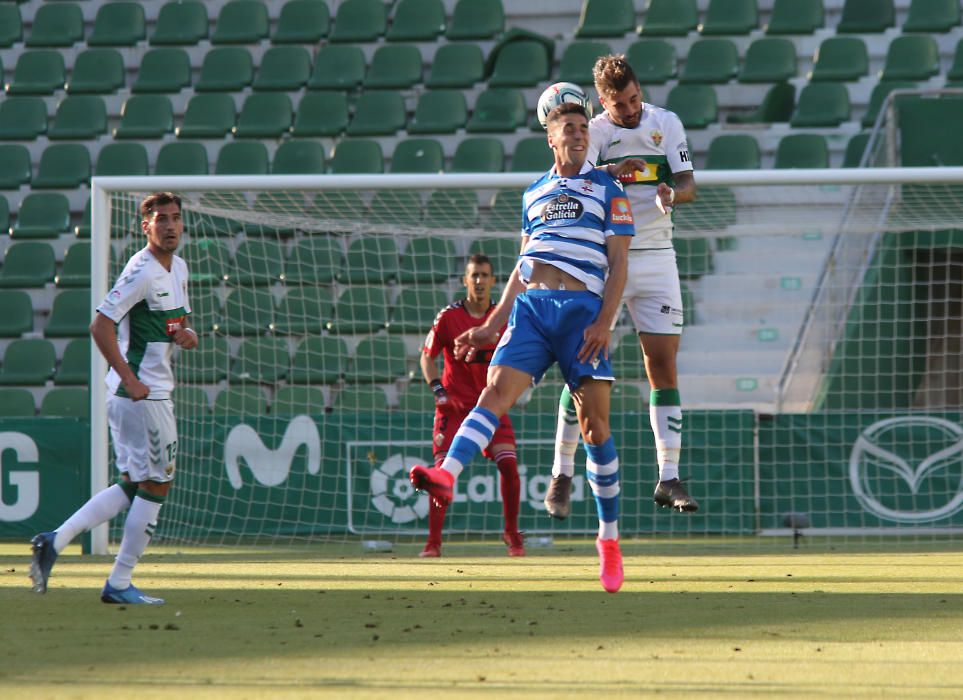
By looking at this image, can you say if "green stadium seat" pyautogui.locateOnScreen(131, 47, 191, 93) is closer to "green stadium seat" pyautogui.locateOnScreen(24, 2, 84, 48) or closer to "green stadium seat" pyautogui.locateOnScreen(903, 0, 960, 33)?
"green stadium seat" pyautogui.locateOnScreen(24, 2, 84, 48)

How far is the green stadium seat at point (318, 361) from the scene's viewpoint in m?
13.5

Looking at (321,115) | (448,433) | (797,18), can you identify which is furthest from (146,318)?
(797,18)

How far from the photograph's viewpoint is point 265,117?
671 inches

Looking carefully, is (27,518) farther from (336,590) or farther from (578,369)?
(578,369)

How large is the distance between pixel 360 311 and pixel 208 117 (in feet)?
14.3

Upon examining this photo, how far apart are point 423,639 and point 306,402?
8.31 meters

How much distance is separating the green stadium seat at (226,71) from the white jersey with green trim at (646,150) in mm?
11475

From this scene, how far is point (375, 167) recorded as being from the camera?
15.9 m

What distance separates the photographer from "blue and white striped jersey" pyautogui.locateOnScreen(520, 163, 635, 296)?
→ 6.12m

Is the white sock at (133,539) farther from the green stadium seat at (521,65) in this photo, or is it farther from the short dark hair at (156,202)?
the green stadium seat at (521,65)

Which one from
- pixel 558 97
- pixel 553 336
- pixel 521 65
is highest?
pixel 521 65

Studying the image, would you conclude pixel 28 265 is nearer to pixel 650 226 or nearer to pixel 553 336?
pixel 650 226

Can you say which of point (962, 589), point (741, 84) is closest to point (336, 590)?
point (962, 589)

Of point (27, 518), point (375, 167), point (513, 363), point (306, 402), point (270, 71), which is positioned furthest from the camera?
point (270, 71)
